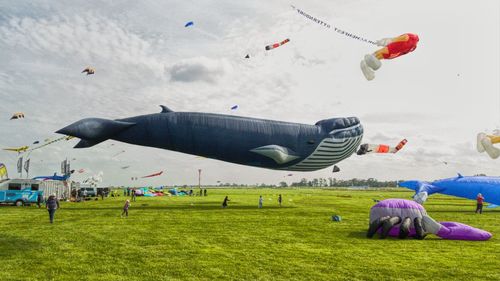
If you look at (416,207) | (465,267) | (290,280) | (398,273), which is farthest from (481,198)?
(290,280)

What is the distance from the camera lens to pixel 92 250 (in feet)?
56.2

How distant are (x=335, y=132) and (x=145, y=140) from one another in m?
8.42

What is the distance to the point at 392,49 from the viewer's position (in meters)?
13.7

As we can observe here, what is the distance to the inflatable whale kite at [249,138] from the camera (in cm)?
1738

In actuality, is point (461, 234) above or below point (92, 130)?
below

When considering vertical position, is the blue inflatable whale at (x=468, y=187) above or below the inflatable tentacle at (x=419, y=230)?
above

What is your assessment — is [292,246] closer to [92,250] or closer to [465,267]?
[465,267]

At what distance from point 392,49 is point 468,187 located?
34222 mm

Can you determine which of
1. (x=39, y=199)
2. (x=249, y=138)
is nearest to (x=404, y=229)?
(x=249, y=138)

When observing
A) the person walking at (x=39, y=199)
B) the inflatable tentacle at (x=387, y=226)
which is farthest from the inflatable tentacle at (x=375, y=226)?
the person walking at (x=39, y=199)

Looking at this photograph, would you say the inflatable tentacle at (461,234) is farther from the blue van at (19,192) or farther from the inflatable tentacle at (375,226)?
the blue van at (19,192)

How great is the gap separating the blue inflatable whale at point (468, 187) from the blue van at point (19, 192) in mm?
40351

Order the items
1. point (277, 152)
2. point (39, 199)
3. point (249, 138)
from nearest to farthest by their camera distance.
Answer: point (277, 152) < point (249, 138) < point (39, 199)

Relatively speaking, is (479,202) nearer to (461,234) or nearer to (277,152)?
(461,234)
